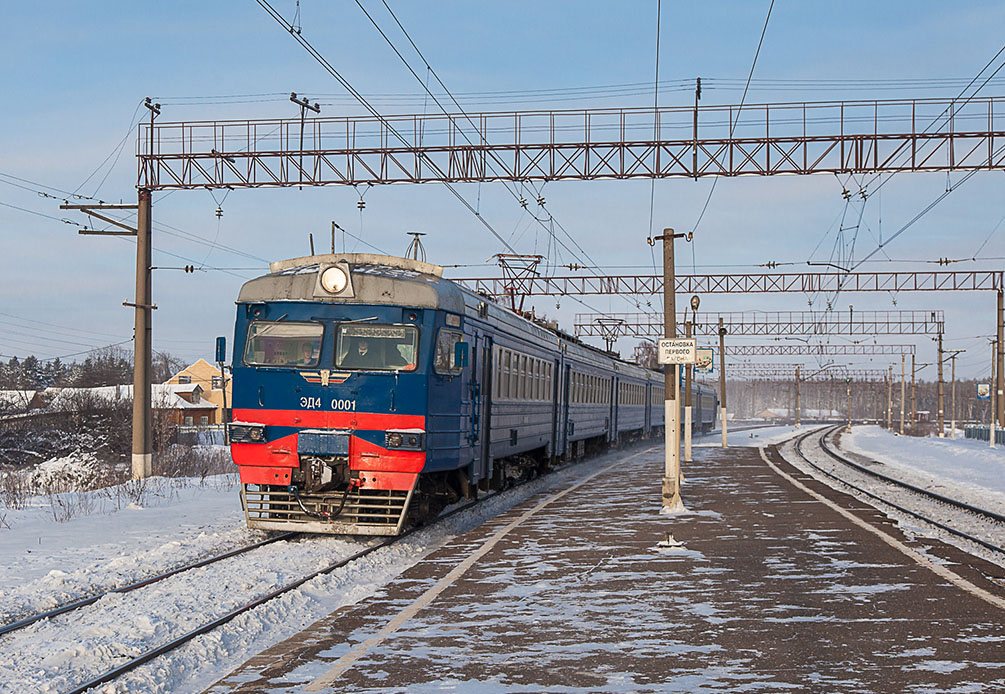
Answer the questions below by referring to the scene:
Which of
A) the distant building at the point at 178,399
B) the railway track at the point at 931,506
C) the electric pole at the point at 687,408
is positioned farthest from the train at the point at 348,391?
the distant building at the point at 178,399

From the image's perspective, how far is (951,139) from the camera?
73.0 ft

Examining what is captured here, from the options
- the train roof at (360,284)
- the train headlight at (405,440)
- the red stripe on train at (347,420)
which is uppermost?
the train roof at (360,284)

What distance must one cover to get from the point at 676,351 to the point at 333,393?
677 cm

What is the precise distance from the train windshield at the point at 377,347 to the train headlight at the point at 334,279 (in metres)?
0.46

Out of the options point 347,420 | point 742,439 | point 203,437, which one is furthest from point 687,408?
point 203,437

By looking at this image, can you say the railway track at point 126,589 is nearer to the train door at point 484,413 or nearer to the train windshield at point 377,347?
the train windshield at point 377,347

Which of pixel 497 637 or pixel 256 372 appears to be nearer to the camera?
pixel 497 637

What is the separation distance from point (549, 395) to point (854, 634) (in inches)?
561

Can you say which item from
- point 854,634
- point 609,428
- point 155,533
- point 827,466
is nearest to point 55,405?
point 609,428

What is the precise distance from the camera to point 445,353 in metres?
13.4

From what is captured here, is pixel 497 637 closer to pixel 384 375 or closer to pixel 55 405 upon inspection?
pixel 384 375

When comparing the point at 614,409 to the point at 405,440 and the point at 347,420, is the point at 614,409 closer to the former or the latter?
the point at 405,440

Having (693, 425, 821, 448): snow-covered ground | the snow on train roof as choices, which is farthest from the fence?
the snow on train roof

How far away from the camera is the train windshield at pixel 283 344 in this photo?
12.9 m
